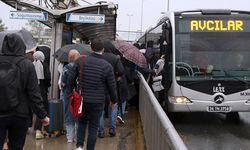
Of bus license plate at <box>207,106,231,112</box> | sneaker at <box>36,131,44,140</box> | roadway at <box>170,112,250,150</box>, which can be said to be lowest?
roadway at <box>170,112,250,150</box>

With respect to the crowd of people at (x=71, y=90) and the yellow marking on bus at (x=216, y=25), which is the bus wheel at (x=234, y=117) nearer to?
the yellow marking on bus at (x=216, y=25)

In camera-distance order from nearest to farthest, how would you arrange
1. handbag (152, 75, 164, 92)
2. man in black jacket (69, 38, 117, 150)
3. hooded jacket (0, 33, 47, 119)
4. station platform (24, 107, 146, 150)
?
hooded jacket (0, 33, 47, 119) < man in black jacket (69, 38, 117, 150) < station platform (24, 107, 146, 150) < handbag (152, 75, 164, 92)

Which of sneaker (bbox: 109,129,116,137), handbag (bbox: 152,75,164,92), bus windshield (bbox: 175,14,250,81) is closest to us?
sneaker (bbox: 109,129,116,137)

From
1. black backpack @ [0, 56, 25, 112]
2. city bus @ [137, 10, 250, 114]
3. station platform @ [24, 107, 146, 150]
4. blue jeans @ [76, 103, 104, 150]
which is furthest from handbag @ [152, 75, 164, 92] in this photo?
black backpack @ [0, 56, 25, 112]

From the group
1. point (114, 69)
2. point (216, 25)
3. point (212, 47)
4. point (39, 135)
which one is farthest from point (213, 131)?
point (39, 135)

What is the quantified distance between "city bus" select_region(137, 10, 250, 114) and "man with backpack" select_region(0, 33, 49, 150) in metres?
6.33

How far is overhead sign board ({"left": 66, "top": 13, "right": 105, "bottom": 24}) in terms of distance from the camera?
11.0 m

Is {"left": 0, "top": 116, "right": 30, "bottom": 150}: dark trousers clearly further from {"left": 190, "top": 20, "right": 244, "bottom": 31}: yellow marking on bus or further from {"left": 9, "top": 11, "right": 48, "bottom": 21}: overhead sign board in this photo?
{"left": 190, "top": 20, "right": 244, "bottom": 31}: yellow marking on bus

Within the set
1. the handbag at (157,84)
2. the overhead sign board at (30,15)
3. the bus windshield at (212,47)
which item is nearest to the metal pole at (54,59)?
the overhead sign board at (30,15)

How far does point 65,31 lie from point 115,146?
222 inches

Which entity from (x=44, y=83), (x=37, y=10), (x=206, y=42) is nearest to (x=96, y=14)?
(x=37, y=10)

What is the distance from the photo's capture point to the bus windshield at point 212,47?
35.1 ft

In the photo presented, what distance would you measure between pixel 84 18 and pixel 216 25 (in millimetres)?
3265

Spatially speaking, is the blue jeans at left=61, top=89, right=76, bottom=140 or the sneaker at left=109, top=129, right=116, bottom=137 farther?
the sneaker at left=109, top=129, right=116, bottom=137
